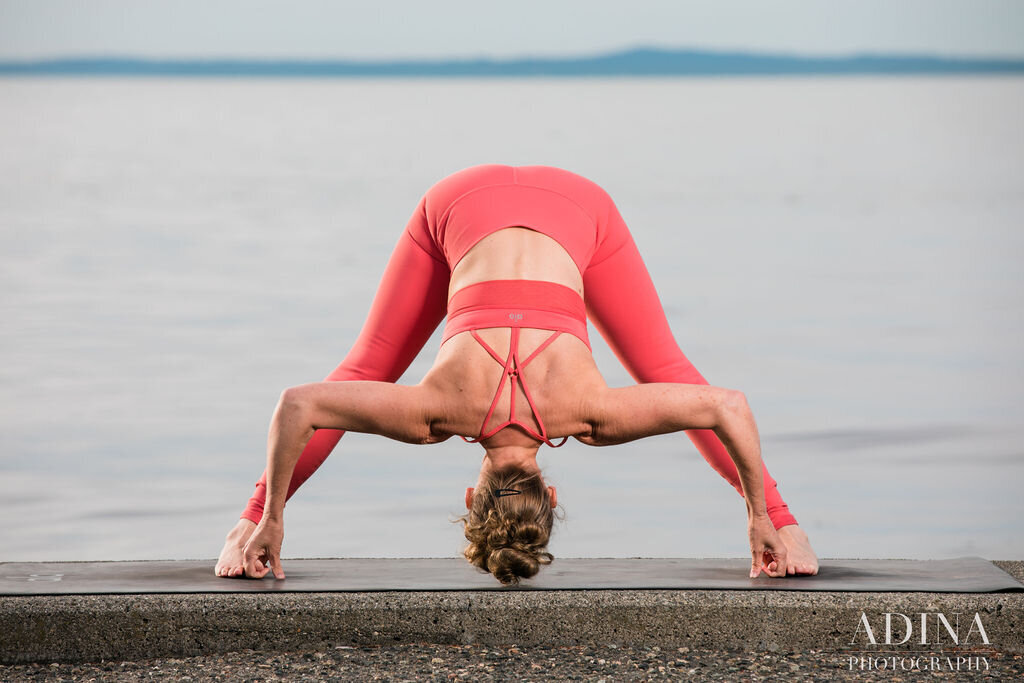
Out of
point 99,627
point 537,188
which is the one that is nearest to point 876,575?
point 537,188

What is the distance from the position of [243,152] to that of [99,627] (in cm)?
1449

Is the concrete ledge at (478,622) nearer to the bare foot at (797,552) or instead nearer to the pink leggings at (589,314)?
the bare foot at (797,552)

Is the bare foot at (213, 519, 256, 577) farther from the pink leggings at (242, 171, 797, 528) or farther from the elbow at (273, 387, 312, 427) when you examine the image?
the elbow at (273, 387, 312, 427)

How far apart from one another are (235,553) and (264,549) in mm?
129

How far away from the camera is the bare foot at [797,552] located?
350 cm

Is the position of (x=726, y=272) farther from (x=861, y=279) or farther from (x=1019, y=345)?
(x=1019, y=345)

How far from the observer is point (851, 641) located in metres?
3.24

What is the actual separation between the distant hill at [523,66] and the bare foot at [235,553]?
74.9 feet

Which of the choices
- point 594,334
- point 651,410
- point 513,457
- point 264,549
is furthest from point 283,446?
point 594,334

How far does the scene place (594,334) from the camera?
289 inches

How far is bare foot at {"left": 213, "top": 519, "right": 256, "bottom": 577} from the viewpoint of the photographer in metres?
3.53

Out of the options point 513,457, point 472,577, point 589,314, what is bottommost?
point 472,577

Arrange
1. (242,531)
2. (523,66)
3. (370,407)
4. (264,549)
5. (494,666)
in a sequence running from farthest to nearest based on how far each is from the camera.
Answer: (523,66)
(242,531)
(264,549)
(370,407)
(494,666)

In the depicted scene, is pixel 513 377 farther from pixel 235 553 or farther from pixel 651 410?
pixel 235 553
